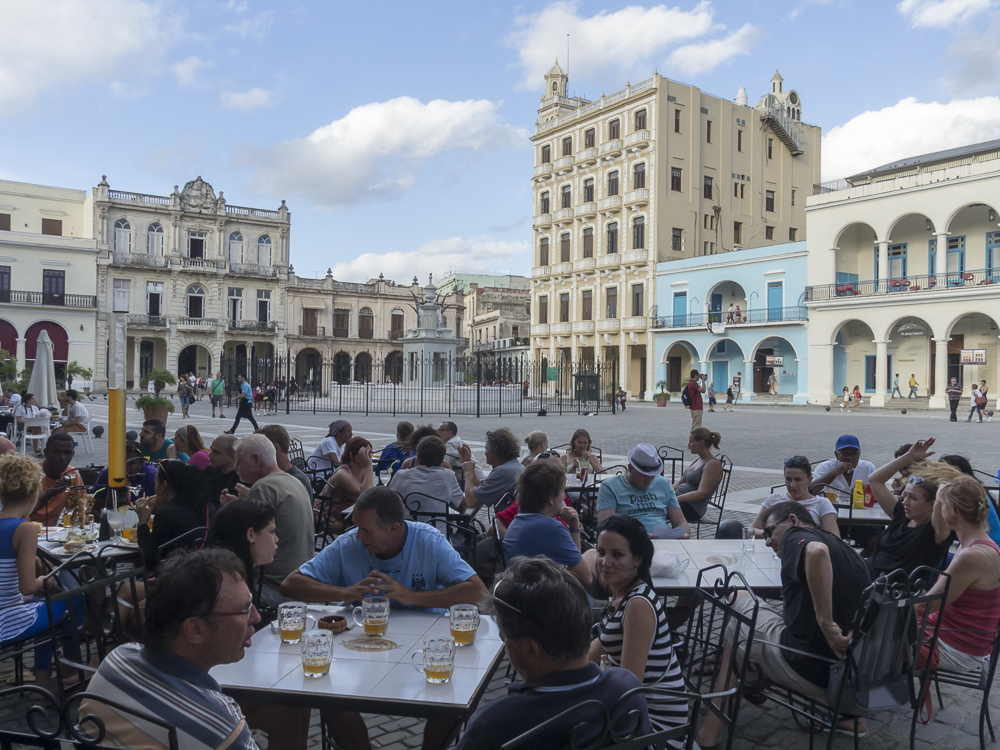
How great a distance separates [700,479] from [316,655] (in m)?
4.82

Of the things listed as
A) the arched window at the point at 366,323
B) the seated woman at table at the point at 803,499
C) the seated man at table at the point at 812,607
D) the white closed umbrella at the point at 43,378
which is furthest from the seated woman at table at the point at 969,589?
the arched window at the point at 366,323

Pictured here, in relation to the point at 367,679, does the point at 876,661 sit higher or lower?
lower

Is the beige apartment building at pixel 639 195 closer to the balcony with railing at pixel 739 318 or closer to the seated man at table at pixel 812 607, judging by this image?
the balcony with railing at pixel 739 318

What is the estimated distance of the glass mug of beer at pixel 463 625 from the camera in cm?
288

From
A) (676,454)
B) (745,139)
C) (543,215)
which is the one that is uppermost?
(745,139)

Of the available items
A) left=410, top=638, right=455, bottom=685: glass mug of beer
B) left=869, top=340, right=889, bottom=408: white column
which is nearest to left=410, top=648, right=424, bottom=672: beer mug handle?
left=410, top=638, right=455, bottom=685: glass mug of beer

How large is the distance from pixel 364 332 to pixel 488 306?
14.5 m

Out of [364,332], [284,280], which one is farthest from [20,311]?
[364,332]

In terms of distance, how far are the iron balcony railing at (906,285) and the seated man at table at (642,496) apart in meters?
29.2

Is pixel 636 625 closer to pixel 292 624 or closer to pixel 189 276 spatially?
pixel 292 624

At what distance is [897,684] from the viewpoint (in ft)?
10.7

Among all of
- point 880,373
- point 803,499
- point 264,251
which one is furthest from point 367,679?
point 264,251

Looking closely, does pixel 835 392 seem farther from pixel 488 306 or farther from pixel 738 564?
pixel 488 306

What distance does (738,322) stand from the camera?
3756cm
